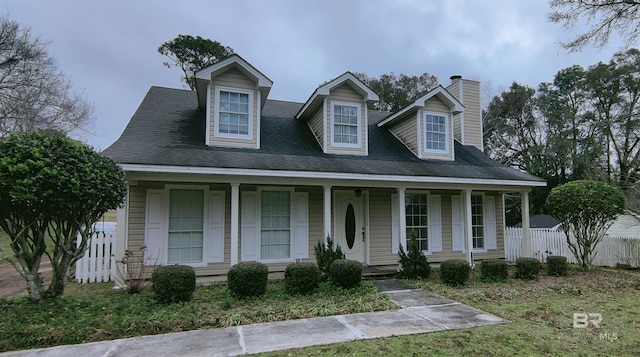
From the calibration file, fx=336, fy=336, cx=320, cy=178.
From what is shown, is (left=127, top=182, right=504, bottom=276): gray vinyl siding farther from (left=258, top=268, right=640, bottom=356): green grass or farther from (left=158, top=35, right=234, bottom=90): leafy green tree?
(left=158, top=35, right=234, bottom=90): leafy green tree

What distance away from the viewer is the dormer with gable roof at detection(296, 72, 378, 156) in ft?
32.2

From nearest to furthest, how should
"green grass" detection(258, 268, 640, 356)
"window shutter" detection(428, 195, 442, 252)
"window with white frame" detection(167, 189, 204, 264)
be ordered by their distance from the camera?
1. "green grass" detection(258, 268, 640, 356)
2. "window with white frame" detection(167, 189, 204, 264)
3. "window shutter" detection(428, 195, 442, 252)

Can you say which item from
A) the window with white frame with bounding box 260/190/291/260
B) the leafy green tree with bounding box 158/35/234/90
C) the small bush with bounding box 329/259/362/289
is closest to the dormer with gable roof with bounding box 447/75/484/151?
the window with white frame with bounding box 260/190/291/260

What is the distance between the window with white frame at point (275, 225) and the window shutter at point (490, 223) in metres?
6.77

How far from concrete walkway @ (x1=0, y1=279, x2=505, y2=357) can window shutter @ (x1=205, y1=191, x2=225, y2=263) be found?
11.7 ft

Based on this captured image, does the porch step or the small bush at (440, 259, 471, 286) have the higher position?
the small bush at (440, 259, 471, 286)

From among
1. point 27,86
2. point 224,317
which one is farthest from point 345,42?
point 224,317

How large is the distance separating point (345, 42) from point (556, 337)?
59.2ft

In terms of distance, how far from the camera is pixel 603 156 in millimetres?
22656

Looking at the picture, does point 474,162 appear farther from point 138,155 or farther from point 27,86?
point 27,86

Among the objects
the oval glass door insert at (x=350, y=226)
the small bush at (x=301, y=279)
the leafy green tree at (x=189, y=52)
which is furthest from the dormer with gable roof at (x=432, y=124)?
the leafy green tree at (x=189, y=52)

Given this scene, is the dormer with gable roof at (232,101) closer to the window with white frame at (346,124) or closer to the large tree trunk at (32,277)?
the window with white frame at (346,124)

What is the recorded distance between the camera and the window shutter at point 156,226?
25.5 feet

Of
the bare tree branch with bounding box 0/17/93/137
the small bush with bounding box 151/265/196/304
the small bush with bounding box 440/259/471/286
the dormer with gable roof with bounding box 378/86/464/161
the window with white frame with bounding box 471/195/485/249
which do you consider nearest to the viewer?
the small bush with bounding box 151/265/196/304
